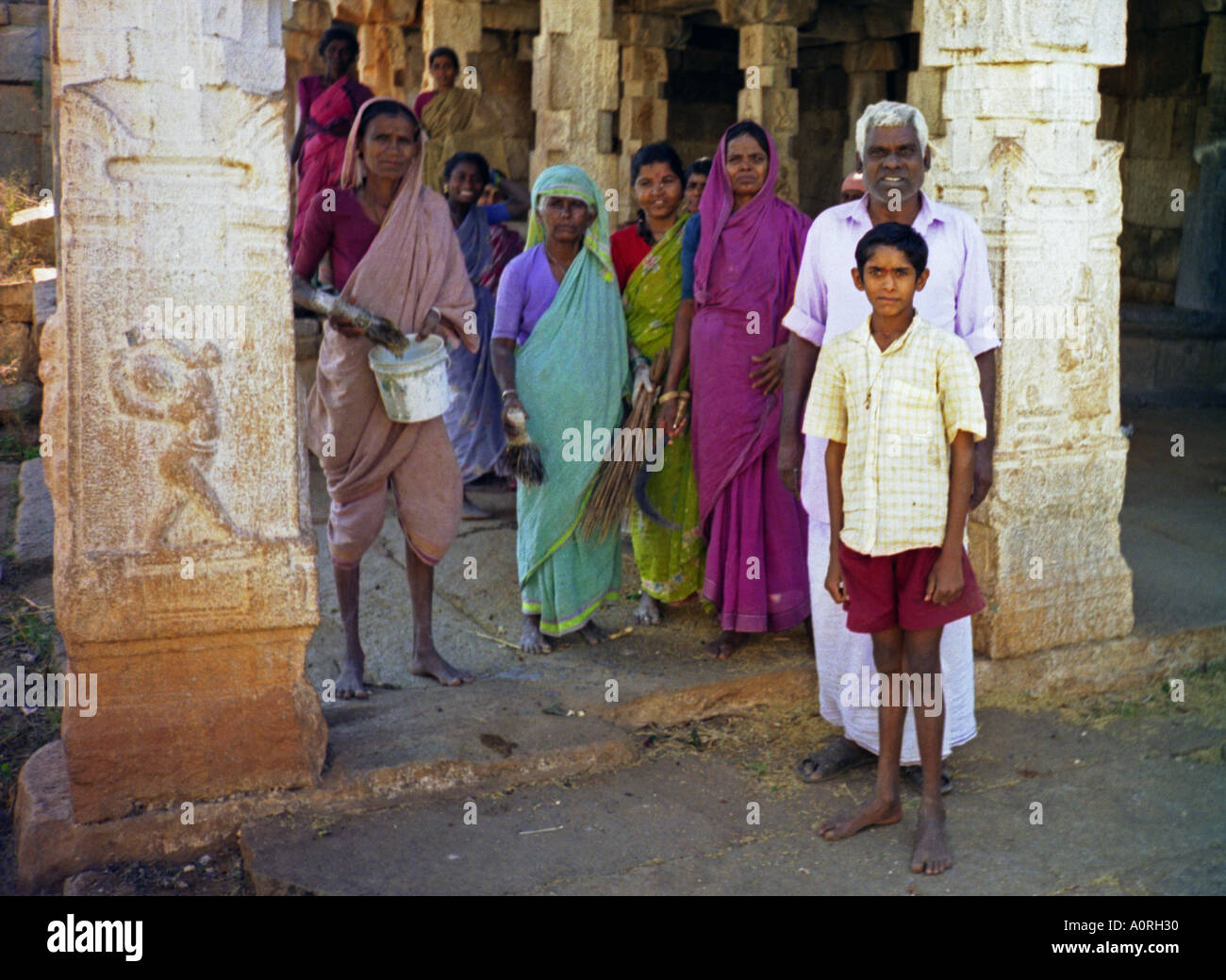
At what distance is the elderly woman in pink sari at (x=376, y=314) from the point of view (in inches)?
154

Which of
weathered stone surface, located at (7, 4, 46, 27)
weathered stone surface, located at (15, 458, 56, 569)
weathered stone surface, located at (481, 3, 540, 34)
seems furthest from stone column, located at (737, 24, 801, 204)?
weathered stone surface, located at (7, 4, 46, 27)

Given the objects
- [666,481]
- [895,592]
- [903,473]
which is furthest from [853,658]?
[666,481]

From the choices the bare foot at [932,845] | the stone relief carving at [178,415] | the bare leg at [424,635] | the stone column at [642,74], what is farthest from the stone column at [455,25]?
the bare foot at [932,845]

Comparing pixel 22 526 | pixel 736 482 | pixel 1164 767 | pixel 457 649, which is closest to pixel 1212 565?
pixel 1164 767

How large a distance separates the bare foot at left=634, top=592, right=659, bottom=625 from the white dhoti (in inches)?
44.2

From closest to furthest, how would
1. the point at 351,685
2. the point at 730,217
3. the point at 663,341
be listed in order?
the point at 351,685 → the point at 730,217 → the point at 663,341

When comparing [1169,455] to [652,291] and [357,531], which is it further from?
[357,531]

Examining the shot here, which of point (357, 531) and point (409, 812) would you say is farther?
point (357, 531)

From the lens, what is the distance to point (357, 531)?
4047 mm

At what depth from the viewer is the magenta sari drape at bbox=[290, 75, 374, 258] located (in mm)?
6871

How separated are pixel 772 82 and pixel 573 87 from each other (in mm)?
2635

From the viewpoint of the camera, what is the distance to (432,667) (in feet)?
14.1

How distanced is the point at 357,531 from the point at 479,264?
2.94m

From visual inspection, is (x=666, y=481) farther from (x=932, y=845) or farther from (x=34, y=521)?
(x=34, y=521)
